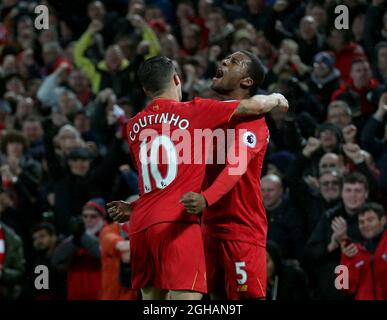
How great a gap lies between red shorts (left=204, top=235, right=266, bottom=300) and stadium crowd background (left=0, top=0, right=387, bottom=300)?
2.29m

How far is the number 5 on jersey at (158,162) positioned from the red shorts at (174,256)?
24 centimetres

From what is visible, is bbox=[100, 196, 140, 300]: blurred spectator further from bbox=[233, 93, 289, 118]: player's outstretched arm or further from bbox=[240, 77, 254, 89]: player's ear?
bbox=[233, 93, 289, 118]: player's outstretched arm

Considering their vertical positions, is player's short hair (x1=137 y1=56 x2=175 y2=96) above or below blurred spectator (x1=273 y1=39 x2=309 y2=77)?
below

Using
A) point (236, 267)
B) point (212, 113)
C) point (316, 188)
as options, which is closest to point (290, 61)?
point (316, 188)

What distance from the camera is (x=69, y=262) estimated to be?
9117mm

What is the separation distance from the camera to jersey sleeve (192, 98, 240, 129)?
A: 5.74 m

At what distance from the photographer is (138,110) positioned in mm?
11719

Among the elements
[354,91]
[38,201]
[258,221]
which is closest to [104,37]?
[38,201]

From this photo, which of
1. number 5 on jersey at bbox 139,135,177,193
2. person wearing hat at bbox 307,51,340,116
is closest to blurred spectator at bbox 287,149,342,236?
person wearing hat at bbox 307,51,340,116

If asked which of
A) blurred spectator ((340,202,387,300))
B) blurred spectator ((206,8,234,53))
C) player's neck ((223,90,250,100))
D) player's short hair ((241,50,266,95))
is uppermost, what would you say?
blurred spectator ((206,8,234,53))

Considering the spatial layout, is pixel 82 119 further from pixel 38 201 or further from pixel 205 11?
pixel 205 11

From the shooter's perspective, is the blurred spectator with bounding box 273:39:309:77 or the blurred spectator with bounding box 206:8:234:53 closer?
the blurred spectator with bounding box 273:39:309:77
